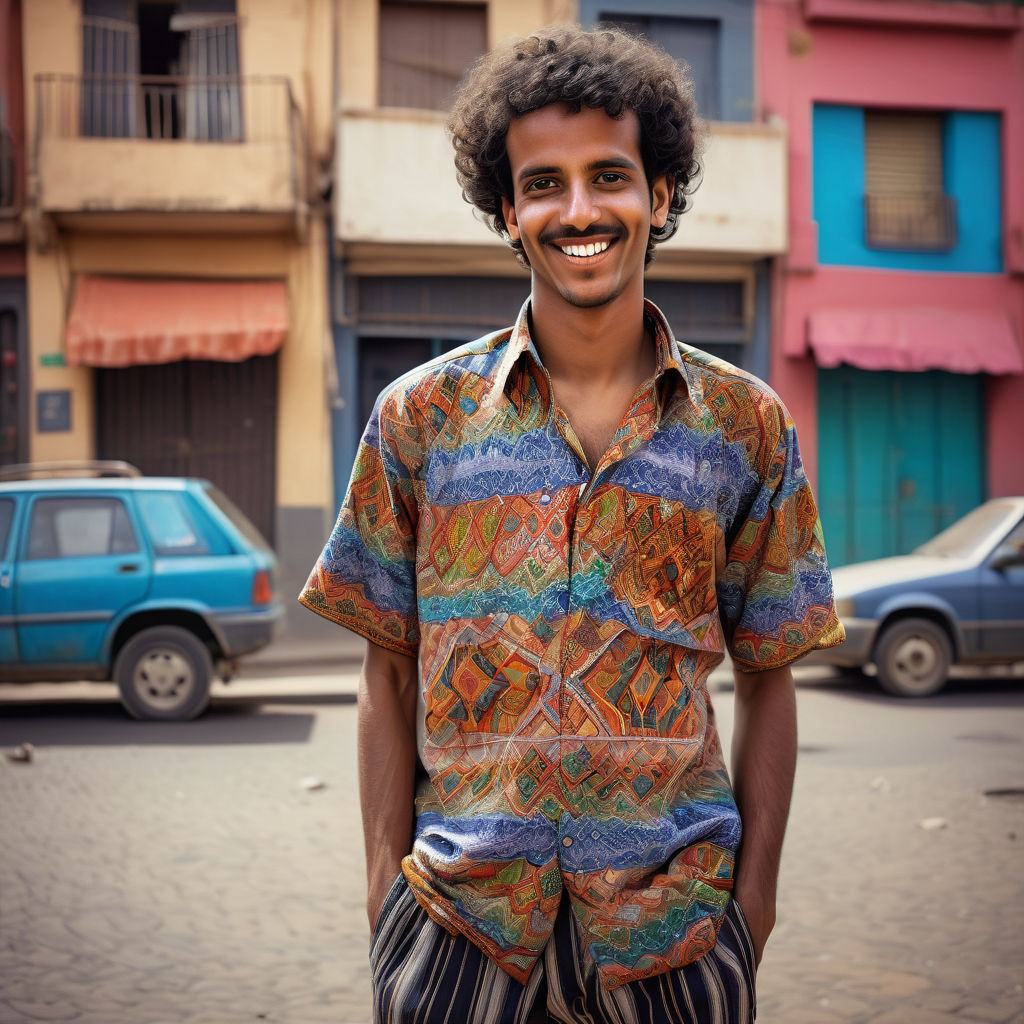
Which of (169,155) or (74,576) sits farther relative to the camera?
(169,155)

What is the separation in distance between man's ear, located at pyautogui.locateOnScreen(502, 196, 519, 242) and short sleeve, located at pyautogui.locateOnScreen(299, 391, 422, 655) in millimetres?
368

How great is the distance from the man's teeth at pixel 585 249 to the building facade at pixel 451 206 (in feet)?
40.9

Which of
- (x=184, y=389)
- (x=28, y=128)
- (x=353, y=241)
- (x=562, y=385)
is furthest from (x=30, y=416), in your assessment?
Answer: (x=562, y=385)

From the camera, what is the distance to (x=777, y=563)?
70.3 inches

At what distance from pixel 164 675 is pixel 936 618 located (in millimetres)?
5754

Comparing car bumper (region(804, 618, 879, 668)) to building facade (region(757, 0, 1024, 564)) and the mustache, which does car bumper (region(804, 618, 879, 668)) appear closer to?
building facade (region(757, 0, 1024, 564))

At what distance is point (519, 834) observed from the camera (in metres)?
1.59

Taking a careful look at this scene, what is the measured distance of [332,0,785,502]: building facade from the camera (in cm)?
1399

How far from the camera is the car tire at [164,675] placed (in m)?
8.38

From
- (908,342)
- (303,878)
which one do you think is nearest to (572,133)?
(303,878)

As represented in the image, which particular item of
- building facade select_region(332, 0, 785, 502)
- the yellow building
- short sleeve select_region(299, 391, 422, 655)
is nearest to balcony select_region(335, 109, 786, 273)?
building facade select_region(332, 0, 785, 502)

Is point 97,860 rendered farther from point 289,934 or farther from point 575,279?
point 575,279

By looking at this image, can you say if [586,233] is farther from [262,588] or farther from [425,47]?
[425,47]

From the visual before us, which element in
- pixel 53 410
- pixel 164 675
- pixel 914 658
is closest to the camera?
pixel 164 675
